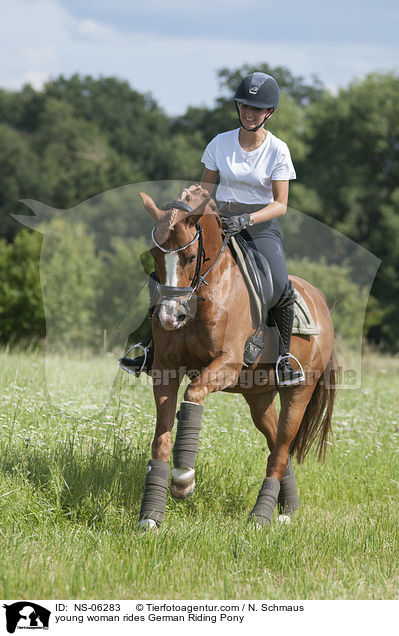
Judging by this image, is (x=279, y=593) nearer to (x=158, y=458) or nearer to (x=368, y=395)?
(x=158, y=458)

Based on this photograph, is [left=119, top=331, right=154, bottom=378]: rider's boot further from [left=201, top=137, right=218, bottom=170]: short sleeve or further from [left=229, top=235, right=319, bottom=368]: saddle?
[left=201, top=137, right=218, bottom=170]: short sleeve

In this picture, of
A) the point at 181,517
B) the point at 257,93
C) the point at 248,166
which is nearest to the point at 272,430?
the point at 181,517

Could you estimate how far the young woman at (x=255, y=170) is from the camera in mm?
5203

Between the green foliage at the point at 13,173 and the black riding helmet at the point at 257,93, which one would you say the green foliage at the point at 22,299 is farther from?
the black riding helmet at the point at 257,93

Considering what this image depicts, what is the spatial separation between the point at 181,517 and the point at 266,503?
74 centimetres

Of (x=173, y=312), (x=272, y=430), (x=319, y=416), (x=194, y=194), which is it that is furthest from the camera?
(x=319, y=416)

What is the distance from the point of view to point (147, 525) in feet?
15.4

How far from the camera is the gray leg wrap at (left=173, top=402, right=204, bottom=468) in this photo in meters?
4.48

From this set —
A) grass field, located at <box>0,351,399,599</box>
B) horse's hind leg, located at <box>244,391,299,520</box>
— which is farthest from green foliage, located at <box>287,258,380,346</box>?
horse's hind leg, located at <box>244,391,299,520</box>

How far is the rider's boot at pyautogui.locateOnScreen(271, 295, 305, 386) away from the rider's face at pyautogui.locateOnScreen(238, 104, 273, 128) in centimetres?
149

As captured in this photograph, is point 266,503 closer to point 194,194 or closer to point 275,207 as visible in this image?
point 275,207

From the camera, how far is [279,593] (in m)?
4.04
